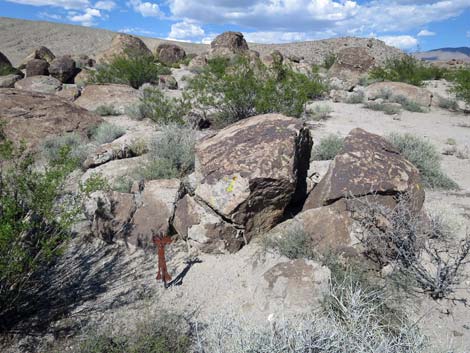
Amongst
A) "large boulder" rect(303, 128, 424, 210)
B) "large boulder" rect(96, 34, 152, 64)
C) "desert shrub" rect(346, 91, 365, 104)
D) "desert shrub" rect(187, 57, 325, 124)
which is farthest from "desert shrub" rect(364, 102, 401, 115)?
"large boulder" rect(96, 34, 152, 64)

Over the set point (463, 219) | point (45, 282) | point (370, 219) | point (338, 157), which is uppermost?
point (338, 157)

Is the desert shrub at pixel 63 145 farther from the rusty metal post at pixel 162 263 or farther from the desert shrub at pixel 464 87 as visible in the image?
the desert shrub at pixel 464 87

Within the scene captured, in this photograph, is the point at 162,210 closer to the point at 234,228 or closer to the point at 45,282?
the point at 234,228

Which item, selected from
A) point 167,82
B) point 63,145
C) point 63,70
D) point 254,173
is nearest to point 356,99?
point 167,82

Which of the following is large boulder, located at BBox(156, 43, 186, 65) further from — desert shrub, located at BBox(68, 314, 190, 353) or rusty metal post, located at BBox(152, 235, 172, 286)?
desert shrub, located at BBox(68, 314, 190, 353)

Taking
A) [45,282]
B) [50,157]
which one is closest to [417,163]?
[45,282]

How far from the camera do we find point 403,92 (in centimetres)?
1408

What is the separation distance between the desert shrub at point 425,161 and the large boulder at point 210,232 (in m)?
3.46

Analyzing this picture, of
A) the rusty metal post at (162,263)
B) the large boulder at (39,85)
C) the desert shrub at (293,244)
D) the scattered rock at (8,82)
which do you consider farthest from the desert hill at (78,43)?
the rusty metal post at (162,263)

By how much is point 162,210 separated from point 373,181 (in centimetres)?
266

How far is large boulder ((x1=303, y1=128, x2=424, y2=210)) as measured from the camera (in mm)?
4289

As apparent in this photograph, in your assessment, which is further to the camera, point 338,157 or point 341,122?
point 341,122

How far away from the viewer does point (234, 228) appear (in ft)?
13.9

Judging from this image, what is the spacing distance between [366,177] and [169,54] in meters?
24.4
